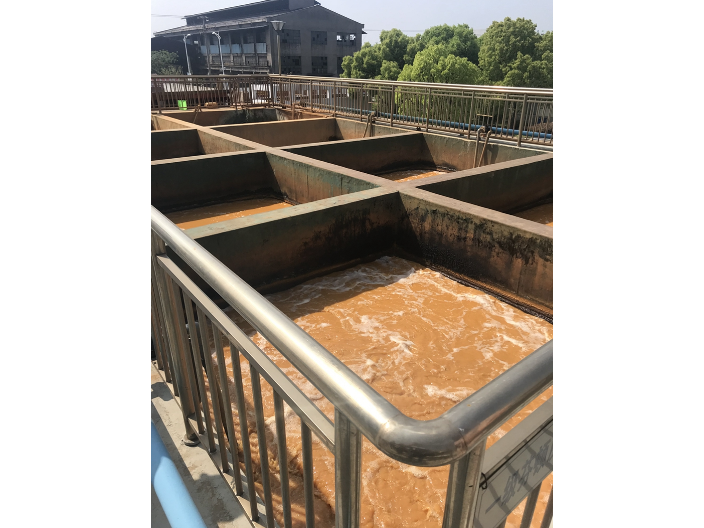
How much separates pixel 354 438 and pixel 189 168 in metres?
8.25

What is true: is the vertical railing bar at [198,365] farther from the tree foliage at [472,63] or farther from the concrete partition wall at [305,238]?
the tree foliage at [472,63]

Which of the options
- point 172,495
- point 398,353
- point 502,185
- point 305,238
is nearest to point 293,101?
point 502,185

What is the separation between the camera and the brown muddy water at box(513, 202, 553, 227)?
8172 millimetres

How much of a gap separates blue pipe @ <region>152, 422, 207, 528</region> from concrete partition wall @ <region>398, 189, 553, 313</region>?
4373mm

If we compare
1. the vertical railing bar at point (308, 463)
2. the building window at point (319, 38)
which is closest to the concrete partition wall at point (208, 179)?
the vertical railing bar at point (308, 463)

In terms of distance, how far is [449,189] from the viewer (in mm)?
6859

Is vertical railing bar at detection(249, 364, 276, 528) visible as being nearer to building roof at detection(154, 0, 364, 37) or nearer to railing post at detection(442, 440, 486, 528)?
railing post at detection(442, 440, 486, 528)

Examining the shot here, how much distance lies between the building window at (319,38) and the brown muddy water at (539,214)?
133 ft

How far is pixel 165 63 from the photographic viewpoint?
151ft

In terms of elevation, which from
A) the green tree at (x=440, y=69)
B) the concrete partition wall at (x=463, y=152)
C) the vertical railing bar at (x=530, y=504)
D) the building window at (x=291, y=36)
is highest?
the building window at (x=291, y=36)

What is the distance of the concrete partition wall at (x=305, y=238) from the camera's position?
5121mm

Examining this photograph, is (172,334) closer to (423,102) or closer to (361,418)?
(361,418)

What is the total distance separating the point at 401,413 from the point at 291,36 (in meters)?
46.5
